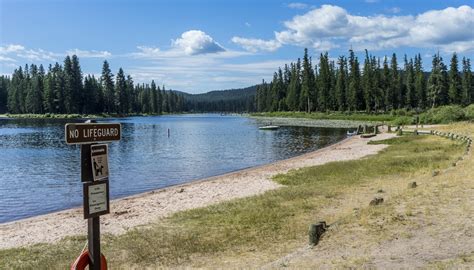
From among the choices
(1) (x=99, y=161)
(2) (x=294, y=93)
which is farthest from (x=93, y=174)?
(2) (x=294, y=93)

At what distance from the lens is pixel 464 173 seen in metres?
17.9

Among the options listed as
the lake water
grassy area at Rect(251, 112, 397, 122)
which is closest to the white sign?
the lake water

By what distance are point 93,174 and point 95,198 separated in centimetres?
36

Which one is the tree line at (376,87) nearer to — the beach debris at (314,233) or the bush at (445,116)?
the bush at (445,116)

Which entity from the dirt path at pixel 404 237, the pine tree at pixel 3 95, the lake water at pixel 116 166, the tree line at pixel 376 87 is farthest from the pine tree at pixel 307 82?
the dirt path at pixel 404 237

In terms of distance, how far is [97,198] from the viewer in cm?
666

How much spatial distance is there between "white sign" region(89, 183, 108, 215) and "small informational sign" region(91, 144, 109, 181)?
0.46 ft

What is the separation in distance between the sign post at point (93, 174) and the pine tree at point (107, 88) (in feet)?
510

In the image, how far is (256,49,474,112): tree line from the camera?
118438mm

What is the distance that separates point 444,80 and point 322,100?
32966 millimetres

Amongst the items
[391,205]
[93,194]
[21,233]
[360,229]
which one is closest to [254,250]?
[360,229]

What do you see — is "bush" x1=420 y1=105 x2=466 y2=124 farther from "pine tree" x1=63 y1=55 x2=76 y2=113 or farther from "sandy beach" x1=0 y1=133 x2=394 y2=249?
"pine tree" x1=63 y1=55 x2=76 y2=113

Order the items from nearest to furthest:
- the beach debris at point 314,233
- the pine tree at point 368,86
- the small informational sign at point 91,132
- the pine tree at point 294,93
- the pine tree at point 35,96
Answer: the small informational sign at point 91,132, the beach debris at point 314,233, the pine tree at point 368,86, the pine tree at point 35,96, the pine tree at point 294,93

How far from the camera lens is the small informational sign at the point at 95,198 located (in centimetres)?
649
